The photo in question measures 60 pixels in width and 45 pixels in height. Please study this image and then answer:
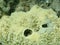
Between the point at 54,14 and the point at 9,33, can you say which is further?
the point at 54,14

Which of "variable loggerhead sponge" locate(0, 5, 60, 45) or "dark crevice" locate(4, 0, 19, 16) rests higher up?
"dark crevice" locate(4, 0, 19, 16)

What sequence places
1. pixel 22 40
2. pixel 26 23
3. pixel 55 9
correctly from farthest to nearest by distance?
pixel 55 9 → pixel 26 23 → pixel 22 40

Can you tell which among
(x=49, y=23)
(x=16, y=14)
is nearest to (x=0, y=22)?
(x=16, y=14)

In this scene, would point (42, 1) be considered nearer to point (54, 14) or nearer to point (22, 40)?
point (54, 14)

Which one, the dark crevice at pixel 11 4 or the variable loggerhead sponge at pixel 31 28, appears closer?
the variable loggerhead sponge at pixel 31 28

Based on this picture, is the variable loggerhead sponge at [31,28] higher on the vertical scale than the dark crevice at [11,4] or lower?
lower

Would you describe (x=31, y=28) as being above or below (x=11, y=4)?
below

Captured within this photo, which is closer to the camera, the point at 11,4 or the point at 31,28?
the point at 31,28

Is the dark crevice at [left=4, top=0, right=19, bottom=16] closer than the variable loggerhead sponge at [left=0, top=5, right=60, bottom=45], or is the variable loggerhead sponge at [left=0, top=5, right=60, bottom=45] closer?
the variable loggerhead sponge at [left=0, top=5, right=60, bottom=45]
